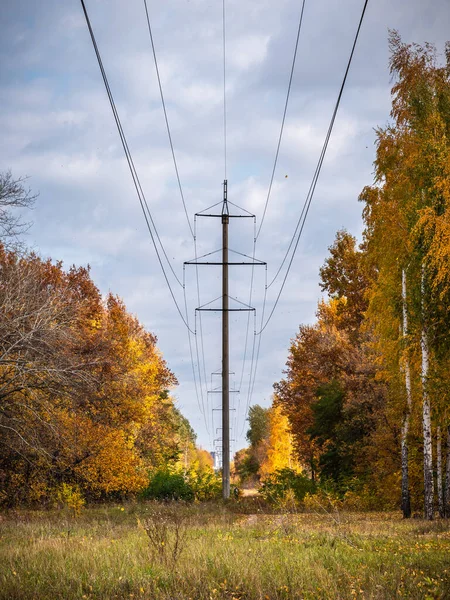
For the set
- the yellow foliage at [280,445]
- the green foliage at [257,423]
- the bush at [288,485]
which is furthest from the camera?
the green foliage at [257,423]

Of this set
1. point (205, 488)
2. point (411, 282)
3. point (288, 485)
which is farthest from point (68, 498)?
point (411, 282)

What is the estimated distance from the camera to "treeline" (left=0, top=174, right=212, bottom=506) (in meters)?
17.6

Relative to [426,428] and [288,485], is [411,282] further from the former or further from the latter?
[288,485]

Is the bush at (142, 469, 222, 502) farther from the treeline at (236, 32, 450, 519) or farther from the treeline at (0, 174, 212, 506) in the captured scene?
the treeline at (236, 32, 450, 519)

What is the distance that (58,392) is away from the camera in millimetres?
17547

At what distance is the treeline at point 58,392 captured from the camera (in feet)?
57.9

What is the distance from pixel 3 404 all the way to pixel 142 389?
11704mm

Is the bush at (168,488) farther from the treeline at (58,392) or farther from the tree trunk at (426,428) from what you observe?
the tree trunk at (426,428)

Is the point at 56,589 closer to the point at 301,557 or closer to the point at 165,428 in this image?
the point at 301,557

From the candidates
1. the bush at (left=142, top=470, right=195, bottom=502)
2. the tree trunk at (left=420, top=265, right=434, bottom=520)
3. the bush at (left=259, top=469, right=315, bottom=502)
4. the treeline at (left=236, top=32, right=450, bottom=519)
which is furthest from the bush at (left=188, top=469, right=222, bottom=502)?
the tree trunk at (left=420, top=265, right=434, bottom=520)

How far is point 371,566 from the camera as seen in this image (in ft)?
27.5

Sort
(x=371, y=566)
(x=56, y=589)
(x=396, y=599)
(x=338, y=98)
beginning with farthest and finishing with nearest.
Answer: (x=338, y=98), (x=371, y=566), (x=56, y=589), (x=396, y=599)

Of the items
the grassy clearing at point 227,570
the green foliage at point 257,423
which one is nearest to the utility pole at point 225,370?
the grassy clearing at point 227,570

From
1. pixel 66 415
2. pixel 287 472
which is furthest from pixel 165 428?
pixel 66 415
